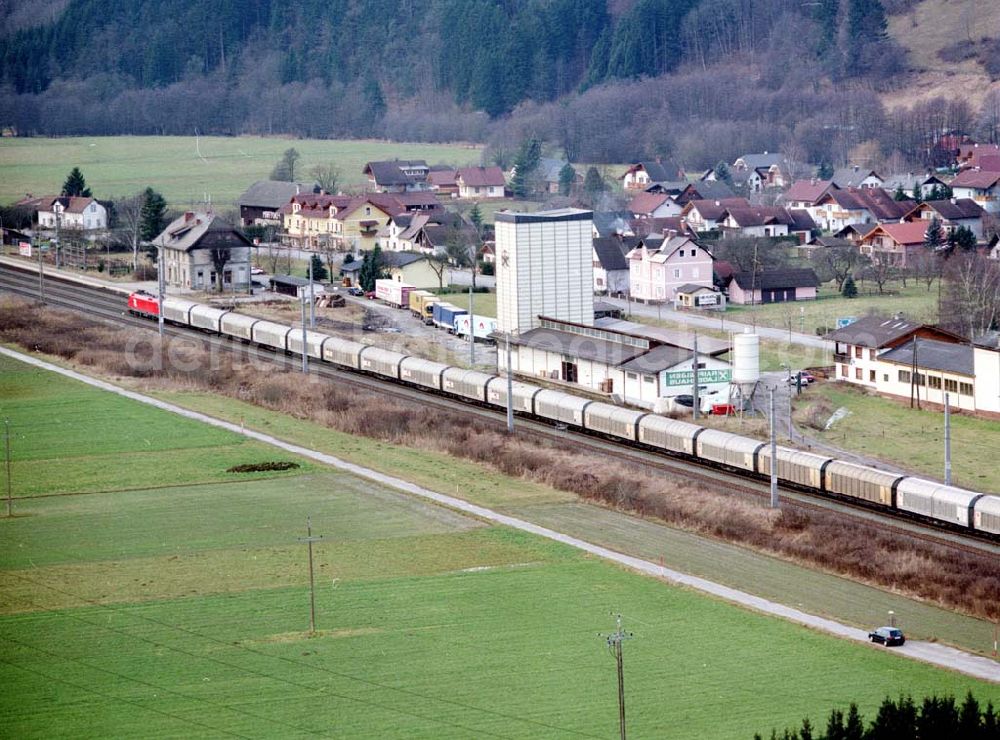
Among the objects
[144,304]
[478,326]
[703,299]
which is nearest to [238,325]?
[144,304]

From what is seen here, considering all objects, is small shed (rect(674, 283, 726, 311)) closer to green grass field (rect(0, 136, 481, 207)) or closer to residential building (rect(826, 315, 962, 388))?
residential building (rect(826, 315, 962, 388))

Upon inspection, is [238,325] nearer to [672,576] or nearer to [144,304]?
[144,304]

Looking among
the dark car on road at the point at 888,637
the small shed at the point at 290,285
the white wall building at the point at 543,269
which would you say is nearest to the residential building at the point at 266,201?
the small shed at the point at 290,285

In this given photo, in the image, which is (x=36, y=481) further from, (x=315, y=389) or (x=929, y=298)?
(x=929, y=298)

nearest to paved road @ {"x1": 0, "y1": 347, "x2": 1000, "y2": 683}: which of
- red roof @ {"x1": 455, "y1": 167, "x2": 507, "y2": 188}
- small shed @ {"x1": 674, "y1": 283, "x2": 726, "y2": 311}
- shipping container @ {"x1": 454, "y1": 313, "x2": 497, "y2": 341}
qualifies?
shipping container @ {"x1": 454, "y1": 313, "x2": 497, "y2": 341}

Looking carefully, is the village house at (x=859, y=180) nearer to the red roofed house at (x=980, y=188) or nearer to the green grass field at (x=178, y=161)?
the red roofed house at (x=980, y=188)
